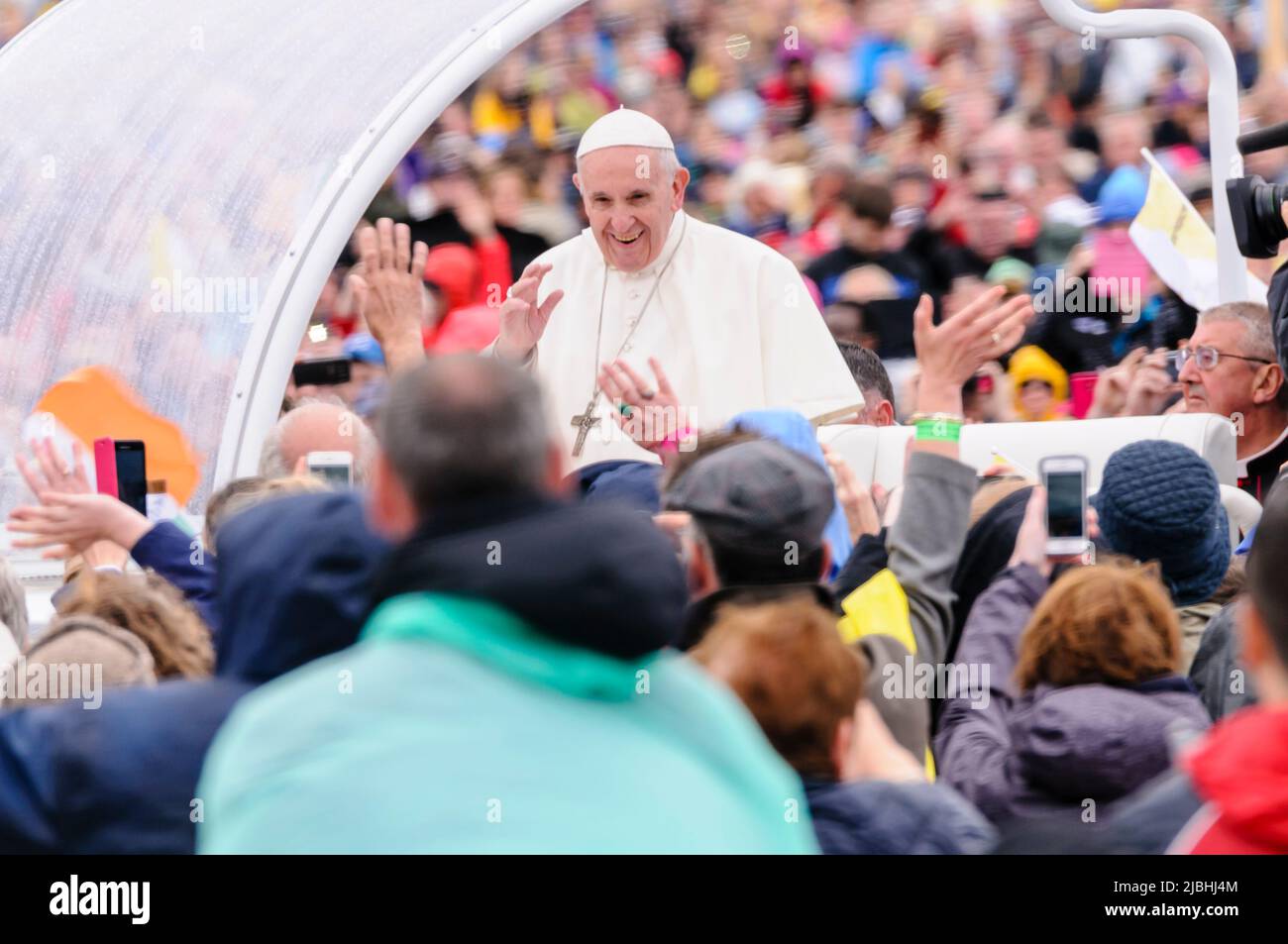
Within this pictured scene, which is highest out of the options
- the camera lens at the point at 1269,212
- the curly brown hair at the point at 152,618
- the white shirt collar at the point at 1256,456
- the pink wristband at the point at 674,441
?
the camera lens at the point at 1269,212

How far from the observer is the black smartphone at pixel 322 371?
5766 mm

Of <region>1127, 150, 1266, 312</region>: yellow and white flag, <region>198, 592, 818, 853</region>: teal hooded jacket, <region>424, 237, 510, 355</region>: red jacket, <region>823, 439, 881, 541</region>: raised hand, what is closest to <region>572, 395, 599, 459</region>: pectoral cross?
<region>823, 439, 881, 541</region>: raised hand

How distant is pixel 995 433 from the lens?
5.04 meters

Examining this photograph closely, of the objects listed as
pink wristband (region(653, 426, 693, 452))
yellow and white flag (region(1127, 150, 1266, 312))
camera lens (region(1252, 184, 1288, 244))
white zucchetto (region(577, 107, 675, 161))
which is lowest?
pink wristband (region(653, 426, 693, 452))

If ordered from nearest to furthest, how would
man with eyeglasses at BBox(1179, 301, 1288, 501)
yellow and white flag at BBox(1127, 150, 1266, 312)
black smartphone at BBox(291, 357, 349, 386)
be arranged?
man with eyeglasses at BBox(1179, 301, 1288, 501) → black smartphone at BBox(291, 357, 349, 386) → yellow and white flag at BBox(1127, 150, 1266, 312)

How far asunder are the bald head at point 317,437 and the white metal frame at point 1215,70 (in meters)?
2.62

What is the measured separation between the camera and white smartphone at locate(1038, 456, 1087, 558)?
3283 millimetres

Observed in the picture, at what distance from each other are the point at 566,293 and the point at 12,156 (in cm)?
155

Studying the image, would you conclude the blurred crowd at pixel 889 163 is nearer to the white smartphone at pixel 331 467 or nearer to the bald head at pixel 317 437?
the bald head at pixel 317 437

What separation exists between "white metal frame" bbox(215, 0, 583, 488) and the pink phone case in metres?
0.69

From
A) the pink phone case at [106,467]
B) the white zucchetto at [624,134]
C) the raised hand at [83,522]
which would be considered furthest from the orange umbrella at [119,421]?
the white zucchetto at [624,134]

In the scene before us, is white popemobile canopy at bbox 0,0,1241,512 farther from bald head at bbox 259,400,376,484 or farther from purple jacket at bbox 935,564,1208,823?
purple jacket at bbox 935,564,1208,823
